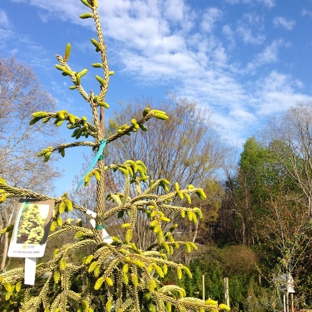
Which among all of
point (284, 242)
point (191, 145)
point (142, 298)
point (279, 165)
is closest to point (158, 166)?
point (191, 145)

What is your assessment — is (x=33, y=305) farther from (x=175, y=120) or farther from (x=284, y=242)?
(x=175, y=120)

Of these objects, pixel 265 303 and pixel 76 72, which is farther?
pixel 265 303

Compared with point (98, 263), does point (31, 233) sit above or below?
above

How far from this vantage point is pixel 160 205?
92.6 inches

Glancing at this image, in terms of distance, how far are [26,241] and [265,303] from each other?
9.41 m

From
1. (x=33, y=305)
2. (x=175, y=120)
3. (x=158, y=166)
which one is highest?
(x=175, y=120)

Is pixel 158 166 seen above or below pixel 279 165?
below

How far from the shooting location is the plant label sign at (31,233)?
2049mm

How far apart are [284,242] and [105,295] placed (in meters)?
9.37

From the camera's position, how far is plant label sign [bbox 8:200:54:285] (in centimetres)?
205

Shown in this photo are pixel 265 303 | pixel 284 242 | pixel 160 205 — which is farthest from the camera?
pixel 284 242

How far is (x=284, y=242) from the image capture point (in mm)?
10484

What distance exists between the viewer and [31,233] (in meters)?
2.09

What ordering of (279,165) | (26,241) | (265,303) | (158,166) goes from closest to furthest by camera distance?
1. (26,241)
2. (265,303)
3. (158,166)
4. (279,165)
